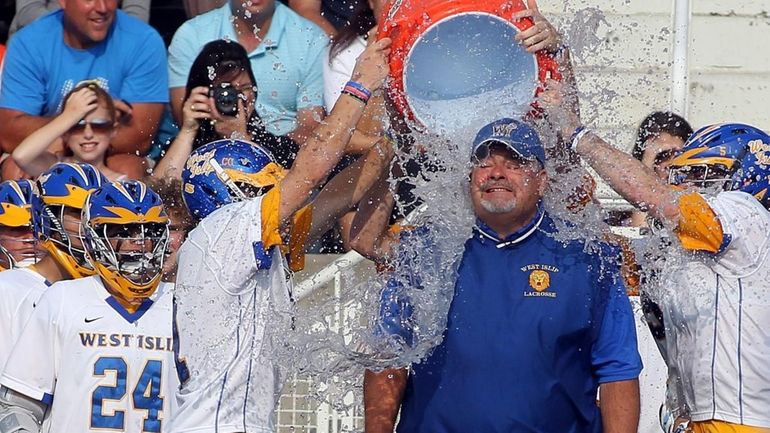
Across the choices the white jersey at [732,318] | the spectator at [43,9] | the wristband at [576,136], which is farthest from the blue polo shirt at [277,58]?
the white jersey at [732,318]

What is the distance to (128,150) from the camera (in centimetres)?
971

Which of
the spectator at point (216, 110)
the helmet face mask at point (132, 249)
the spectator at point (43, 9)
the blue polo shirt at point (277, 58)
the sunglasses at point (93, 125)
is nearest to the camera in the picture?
the helmet face mask at point (132, 249)

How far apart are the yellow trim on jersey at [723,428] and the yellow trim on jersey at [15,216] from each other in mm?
3555

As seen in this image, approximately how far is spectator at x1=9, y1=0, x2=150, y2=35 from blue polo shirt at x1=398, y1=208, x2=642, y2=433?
4824 millimetres

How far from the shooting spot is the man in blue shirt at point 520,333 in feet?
19.9

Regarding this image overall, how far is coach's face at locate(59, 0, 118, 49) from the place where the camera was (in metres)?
9.81

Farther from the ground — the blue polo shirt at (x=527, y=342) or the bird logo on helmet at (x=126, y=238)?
the bird logo on helmet at (x=126, y=238)

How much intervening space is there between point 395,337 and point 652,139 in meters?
2.70

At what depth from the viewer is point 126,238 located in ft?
21.9

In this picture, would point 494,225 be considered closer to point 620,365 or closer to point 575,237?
point 575,237

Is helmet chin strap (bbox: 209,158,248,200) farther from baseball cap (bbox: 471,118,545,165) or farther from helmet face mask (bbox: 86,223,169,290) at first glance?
baseball cap (bbox: 471,118,545,165)

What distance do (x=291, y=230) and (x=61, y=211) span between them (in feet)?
5.31

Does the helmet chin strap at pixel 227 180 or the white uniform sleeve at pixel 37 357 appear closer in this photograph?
the helmet chin strap at pixel 227 180

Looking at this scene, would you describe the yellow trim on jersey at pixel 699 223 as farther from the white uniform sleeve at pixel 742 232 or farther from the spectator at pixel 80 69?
the spectator at pixel 80 69
